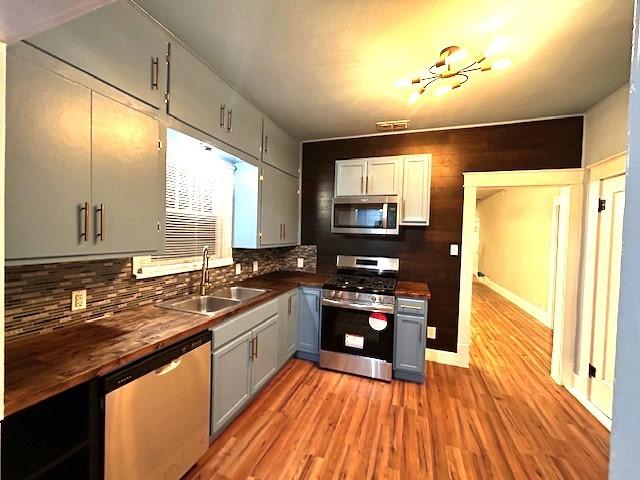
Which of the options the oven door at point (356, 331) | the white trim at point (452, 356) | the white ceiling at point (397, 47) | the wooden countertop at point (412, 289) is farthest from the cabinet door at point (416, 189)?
the white trim at point (452, 356)

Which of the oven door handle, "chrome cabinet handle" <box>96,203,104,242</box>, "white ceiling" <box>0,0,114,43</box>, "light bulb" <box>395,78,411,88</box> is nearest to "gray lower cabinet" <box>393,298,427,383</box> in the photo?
the oven door handle

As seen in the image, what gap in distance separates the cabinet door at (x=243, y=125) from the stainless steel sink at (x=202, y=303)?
1288mm

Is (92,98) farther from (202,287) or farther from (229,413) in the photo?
(229,413)

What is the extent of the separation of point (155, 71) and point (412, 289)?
2.68m

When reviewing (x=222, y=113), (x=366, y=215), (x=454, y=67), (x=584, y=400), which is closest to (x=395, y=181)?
(x=366, y=215)

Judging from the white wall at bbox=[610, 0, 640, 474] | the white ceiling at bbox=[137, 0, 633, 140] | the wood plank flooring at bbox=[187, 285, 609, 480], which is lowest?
the wood plank flooring at bbox=[187, 285, 609, 480]

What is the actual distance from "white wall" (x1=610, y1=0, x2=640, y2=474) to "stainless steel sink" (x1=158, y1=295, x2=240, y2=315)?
206 centimetres

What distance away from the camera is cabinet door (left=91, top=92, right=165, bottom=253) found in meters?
1.32

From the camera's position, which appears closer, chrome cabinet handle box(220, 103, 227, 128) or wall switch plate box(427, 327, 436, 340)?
chrome cabinet handle box(220, 103, 227, 128)

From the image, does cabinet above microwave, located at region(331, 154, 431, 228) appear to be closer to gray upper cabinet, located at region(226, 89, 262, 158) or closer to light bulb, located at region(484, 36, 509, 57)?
gray upper cabinet, located at region(226, 89, 262, 158)

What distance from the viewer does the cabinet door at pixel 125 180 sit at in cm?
132

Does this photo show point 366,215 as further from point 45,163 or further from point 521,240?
point 521,240

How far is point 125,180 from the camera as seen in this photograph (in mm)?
1441

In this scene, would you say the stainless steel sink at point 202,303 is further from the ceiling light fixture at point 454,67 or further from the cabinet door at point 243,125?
the ceiling light fixture at point 454,67
